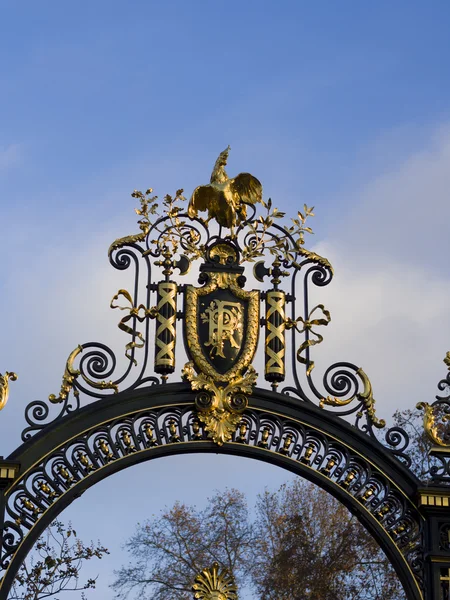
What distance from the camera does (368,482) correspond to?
9844 millimetres

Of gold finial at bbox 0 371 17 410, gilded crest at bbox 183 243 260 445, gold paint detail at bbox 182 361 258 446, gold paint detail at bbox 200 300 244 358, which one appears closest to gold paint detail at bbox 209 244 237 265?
gilded crest at bbox 183 243 260 445

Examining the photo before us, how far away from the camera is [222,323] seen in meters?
9.98

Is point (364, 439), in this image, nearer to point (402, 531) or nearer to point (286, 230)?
point (402, 531)

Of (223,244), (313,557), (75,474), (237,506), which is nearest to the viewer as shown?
(75,474)

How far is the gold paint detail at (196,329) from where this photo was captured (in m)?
9.84

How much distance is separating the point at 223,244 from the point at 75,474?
7.05ft

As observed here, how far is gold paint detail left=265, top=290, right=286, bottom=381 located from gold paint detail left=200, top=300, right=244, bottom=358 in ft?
0.74

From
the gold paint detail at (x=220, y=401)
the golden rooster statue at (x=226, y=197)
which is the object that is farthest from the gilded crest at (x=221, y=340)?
the golden rooster statue at (x=226, y=197)

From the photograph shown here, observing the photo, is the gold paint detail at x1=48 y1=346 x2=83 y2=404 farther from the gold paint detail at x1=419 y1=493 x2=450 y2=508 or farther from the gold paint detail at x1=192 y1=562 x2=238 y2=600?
the gold paint detail at x1=419 y1=493 x2=450 y2=508

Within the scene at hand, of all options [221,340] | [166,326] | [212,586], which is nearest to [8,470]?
[166,326]

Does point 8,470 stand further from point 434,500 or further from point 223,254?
point 434,500

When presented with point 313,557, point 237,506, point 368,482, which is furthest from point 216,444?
point 237,506

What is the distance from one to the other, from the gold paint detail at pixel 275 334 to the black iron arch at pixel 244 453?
21 centimetres

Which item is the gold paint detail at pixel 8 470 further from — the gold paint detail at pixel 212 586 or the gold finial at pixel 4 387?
the gold paint detail at pixel 212 586
